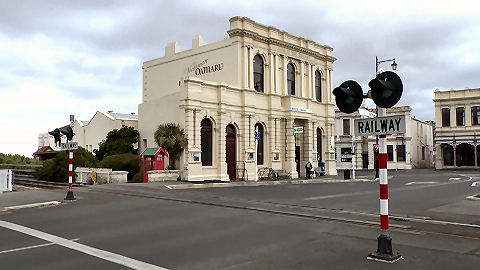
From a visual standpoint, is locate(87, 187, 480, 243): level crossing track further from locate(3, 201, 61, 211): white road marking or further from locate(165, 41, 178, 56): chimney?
locate(165, 41, 178, 56): chimney

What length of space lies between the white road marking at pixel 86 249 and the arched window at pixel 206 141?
1885 cm

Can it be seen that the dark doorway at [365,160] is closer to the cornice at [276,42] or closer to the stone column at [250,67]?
the cornice at [276,42]

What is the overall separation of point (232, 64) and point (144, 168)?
36.7 ft

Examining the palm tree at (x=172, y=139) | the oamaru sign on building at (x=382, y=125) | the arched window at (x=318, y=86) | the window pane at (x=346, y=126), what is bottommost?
the oamaru sign on building at (x=382, y=125)

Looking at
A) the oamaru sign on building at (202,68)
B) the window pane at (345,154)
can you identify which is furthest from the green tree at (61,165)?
the window pane at (345,154)

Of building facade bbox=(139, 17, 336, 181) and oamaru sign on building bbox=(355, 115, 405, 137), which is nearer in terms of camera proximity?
oamaru sign on building bbox=(355, 115, 405, 137)

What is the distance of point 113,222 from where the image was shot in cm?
1086

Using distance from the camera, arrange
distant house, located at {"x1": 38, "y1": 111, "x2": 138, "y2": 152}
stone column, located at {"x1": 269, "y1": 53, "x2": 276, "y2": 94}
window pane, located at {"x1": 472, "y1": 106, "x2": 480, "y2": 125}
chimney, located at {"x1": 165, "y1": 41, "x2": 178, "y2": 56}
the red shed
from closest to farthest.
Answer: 1. the red shed
2. stone column, located at {"x1": 269, "y1": 53, "x2": 276, "y2": 94}
3. distant house, located at {"x1": 38, "y1": 111, "x2": 138, "y2": 152}
4. chimney, located at {"x1": 165, "y1": 41, "x2": 178, "y2": 56}
5. window pane, located at {"x1": 472, "y1": 106, "x2": 480, "y2": 125}

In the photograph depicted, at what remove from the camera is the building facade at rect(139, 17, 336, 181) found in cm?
2878

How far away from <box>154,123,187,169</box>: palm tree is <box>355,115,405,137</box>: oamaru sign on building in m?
→ 20.4

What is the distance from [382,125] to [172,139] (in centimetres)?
2094

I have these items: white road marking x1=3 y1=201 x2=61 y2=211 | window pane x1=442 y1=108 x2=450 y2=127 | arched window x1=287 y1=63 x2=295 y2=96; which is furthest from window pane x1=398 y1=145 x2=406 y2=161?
white road marking x1=3 y1=201 x2=61 y2=211

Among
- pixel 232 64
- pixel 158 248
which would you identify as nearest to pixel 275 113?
pixel 232 64

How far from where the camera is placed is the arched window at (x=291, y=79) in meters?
36.1
